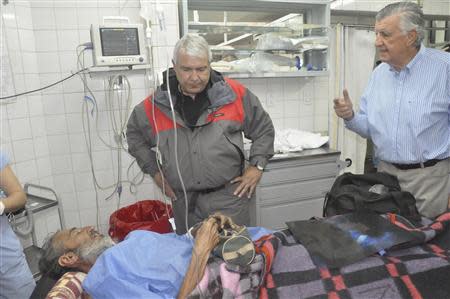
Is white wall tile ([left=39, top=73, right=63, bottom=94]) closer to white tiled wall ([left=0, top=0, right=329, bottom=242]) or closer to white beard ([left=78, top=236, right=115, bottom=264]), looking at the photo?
white tiled wall ([left=0, top=0, right=329, bottom=242])

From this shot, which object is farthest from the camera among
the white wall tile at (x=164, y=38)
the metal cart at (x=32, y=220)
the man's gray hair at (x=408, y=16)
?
the white wall tile at (x=164, y=38)

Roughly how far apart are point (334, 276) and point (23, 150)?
2.35m

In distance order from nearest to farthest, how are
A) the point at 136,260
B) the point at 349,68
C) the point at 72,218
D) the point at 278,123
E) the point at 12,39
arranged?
the point at 136,260
the point at 12,39
the point at 72,218
the point at 349,68
the point at 278,123

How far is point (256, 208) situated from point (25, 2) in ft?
7.54

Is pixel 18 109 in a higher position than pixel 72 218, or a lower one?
higher

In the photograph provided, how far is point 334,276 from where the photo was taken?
1177mm

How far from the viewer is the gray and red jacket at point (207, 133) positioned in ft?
5.70

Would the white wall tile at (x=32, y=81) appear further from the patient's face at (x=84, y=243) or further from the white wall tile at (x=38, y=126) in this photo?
the patient's face at (x=84, y=243)

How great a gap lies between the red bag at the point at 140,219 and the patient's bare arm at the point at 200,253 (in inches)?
43.8

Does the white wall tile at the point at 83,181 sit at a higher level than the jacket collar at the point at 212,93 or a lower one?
lower

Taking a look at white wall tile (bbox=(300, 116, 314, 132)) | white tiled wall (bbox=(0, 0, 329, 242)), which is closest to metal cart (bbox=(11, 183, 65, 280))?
white tiled wall (bbox=(0, 0, 329, 242))

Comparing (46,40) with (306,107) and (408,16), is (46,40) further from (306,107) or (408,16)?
(408,16)

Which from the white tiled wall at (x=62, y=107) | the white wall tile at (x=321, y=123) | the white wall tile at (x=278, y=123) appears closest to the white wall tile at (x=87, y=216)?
the white tiled wall at (x=62, y=107)

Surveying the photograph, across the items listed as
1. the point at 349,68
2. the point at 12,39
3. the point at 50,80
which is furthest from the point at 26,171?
the point at 349,68
